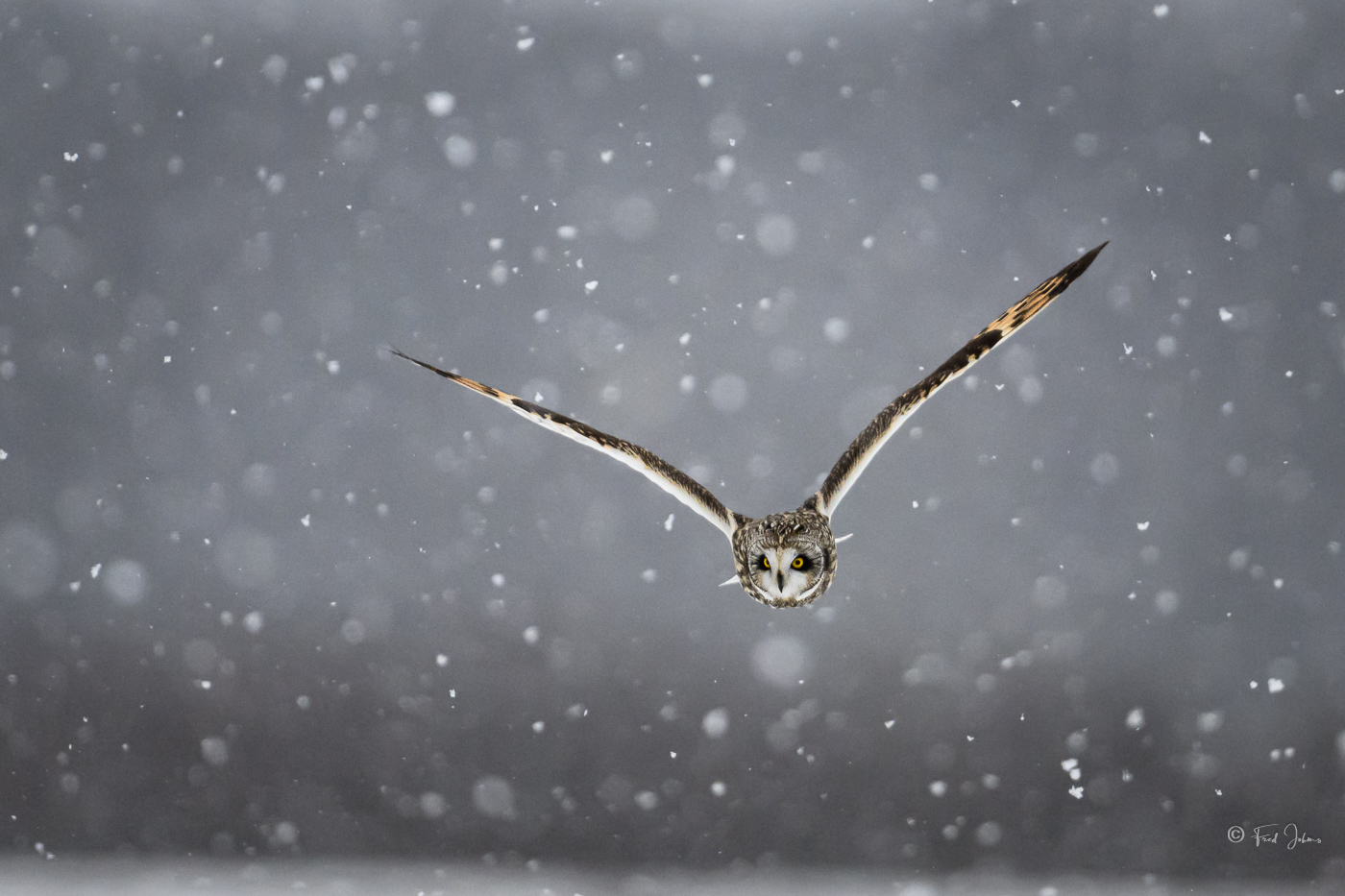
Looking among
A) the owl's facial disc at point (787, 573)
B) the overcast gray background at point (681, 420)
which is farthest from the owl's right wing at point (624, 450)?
the overcast gray background at point (681, 420)

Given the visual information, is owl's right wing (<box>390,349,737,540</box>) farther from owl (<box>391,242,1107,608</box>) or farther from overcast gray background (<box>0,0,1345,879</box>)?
overcast gray background (<box>0,0,1345,879</box>)

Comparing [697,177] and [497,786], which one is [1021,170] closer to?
[697,177]

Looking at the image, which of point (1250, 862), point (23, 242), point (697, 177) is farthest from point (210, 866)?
point (1250, 862)

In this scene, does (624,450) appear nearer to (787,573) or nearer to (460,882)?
(787,573)
